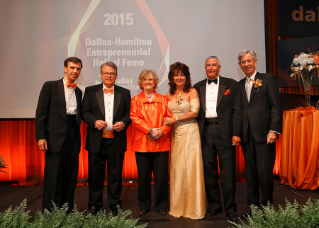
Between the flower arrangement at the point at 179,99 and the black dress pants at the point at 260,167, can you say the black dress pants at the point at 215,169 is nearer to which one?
the black dress pants at the point at 260,167

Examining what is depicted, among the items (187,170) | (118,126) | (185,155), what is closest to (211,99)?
(185,155)

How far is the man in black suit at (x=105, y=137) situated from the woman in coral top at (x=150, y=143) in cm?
18

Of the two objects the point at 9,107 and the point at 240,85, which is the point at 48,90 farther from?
the point at 240,85

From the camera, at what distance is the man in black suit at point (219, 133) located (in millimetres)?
2678

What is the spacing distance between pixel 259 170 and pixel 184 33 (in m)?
2.41

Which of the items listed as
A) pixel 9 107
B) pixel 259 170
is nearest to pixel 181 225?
pixel 259 170

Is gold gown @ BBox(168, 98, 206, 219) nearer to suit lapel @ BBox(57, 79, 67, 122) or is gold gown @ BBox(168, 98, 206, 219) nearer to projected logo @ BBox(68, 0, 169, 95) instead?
suit lapel @ BBox(57, 79, 67, 122)

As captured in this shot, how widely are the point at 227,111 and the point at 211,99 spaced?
0.74 feet

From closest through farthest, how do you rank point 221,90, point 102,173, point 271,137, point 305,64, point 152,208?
point 271,137 → point 221,90 → point 102,173 → point 152,208 → point 305,64

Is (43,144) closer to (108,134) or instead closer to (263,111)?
(108,134)

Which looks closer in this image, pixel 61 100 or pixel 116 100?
pixel 61 100

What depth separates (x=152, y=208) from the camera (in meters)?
2.97

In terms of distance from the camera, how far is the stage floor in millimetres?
2564

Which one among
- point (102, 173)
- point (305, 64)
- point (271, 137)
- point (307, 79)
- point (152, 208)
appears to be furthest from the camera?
point (307, 79)
